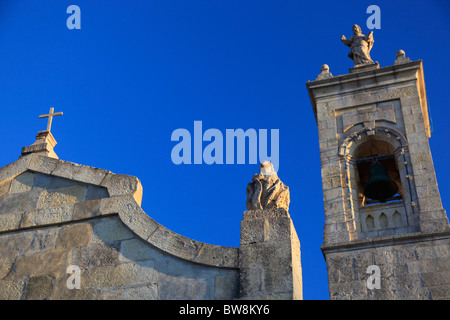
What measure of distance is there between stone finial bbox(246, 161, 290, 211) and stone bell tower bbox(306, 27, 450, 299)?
22.8 feet

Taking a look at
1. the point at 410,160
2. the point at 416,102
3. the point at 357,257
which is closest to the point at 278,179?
the point at 357,257

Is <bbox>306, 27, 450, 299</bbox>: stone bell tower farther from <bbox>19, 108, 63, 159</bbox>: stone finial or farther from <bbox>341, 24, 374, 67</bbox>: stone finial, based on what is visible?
<bbox>19, 108, 63, 159</bbox>: stone finial

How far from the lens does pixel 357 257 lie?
17062mm

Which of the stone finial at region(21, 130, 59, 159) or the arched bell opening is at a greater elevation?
the arched bell opening

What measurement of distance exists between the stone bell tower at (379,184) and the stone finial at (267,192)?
6.94 metres

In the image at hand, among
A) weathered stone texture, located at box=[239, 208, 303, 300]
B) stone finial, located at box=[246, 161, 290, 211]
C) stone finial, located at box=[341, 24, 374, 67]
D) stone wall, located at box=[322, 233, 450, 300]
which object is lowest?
weathered stone texture, located at box=[239, 208, 303, 300]

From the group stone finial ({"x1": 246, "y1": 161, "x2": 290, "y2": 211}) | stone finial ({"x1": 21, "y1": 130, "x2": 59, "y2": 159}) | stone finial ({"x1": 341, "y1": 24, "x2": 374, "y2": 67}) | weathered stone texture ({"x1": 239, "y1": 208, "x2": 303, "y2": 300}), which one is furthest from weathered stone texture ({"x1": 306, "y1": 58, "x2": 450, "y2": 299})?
stone finial ({"x1": 21, "y1": 130, "x2": 59, "y2": 159})

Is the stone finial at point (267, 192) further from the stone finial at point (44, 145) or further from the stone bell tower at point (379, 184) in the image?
the stone bell tower at point (379, 184)

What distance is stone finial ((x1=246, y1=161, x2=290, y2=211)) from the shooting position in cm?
1014

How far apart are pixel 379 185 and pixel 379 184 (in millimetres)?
30

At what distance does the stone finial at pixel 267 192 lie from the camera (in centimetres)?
1014

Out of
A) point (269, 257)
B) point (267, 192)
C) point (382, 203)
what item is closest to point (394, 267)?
point (382, 203)

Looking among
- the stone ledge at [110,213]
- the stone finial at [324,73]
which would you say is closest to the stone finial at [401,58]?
the stone finial at [324,73]

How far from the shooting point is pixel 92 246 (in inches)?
405
